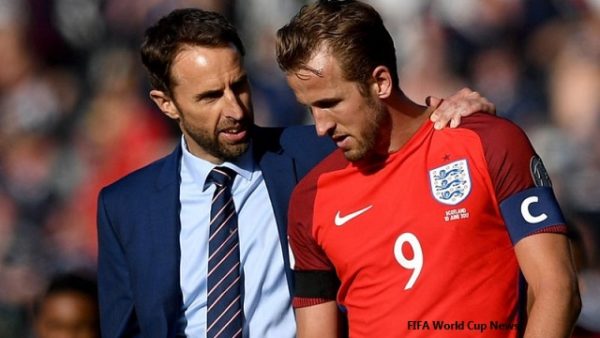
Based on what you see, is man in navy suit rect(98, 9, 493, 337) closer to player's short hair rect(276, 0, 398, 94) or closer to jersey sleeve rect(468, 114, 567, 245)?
player's short hair rect(276, 0, 398, 94)

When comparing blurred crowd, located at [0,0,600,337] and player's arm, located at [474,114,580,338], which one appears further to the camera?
blurred crowd, located at [0,0,600,337]

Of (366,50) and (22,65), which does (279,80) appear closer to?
(22,65)

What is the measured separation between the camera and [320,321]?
327cm

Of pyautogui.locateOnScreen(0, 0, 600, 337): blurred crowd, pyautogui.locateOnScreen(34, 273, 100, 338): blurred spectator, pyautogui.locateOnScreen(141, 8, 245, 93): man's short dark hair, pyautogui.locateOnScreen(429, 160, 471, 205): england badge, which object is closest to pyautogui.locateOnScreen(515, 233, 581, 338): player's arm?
pyautogui.locateOnScreen(429, 160, 471, 205): england badge

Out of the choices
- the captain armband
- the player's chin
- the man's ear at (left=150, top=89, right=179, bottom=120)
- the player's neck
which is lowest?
the captain armband

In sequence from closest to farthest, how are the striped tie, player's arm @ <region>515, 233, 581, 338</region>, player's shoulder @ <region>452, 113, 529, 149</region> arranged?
player's arm @ <region>515, 233, 581, 338</region>, player's shoulder @ <region>452, 113, 529, 149</region>, the striped tie

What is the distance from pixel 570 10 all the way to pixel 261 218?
7.62 feet

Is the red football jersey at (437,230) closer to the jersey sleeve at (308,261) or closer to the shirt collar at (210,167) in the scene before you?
the jersey sleeve at (308,261)

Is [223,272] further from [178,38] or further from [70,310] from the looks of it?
[70,310]

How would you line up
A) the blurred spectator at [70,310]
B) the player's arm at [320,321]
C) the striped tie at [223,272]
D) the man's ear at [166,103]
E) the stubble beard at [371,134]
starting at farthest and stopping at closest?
the blurred spectator at [70,310] < the man's ear at [166,103] < the striped tie at [223,272] < the player's arm at [320,321] < the stubble beard at [371,134]

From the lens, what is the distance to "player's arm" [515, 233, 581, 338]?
2803 mm

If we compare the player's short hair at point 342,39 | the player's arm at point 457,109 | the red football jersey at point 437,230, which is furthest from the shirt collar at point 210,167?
the player's arm at point 457,109

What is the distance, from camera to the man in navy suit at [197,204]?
3555mm

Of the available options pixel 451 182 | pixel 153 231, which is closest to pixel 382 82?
pixel 451 182
